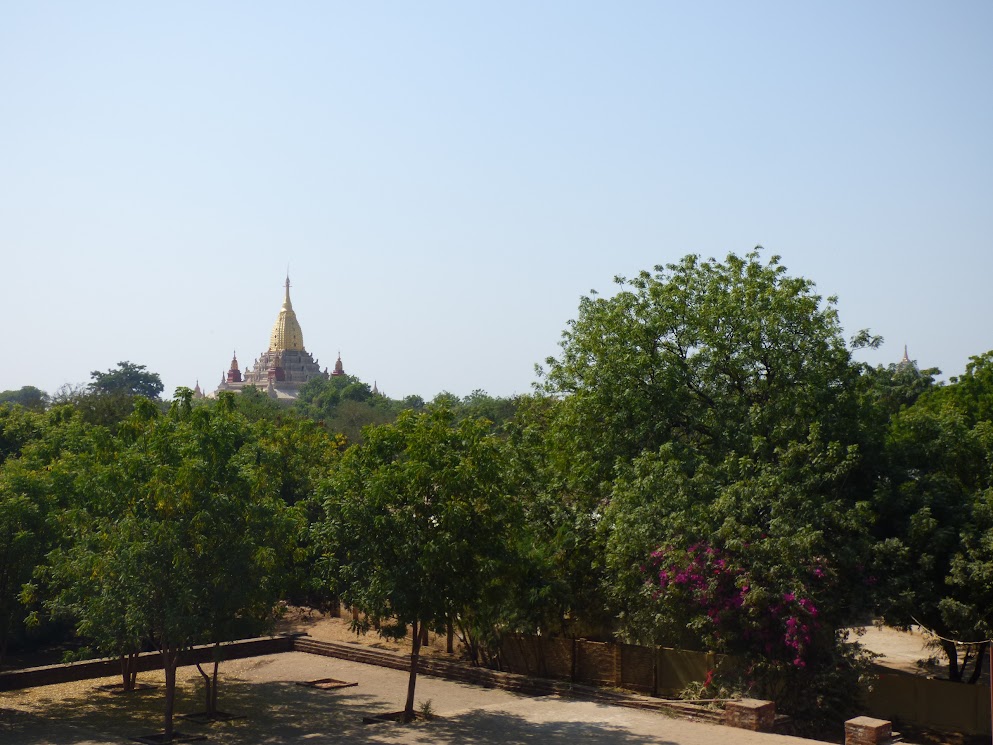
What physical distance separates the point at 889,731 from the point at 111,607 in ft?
42.5

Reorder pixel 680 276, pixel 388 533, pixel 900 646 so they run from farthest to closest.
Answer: pixel 900 646
pixel 680 276
pixel 388 533

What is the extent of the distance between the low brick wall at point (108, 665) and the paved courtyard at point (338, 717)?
36 centimetres

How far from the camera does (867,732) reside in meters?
18.0

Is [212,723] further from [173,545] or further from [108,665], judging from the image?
[108,665]

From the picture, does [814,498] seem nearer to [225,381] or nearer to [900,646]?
[900,646]

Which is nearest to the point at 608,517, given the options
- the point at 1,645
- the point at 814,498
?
the point at 814,498

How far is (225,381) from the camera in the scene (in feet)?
614

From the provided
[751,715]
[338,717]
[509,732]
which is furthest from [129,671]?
[751,715]

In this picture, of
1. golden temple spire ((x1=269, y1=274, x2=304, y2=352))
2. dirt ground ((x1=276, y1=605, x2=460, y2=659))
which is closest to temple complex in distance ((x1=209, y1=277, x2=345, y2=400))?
golden temple spire ((x1=269, y1=274, x2=304, y2=352))

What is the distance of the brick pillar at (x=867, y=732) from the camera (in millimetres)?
17953

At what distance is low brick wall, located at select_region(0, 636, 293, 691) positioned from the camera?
920 inches

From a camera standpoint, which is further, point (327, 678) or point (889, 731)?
point (327, 678)

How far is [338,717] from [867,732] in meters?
9.53

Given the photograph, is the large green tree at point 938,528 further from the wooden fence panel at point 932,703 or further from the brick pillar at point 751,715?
the brick pillar at point 751,715
